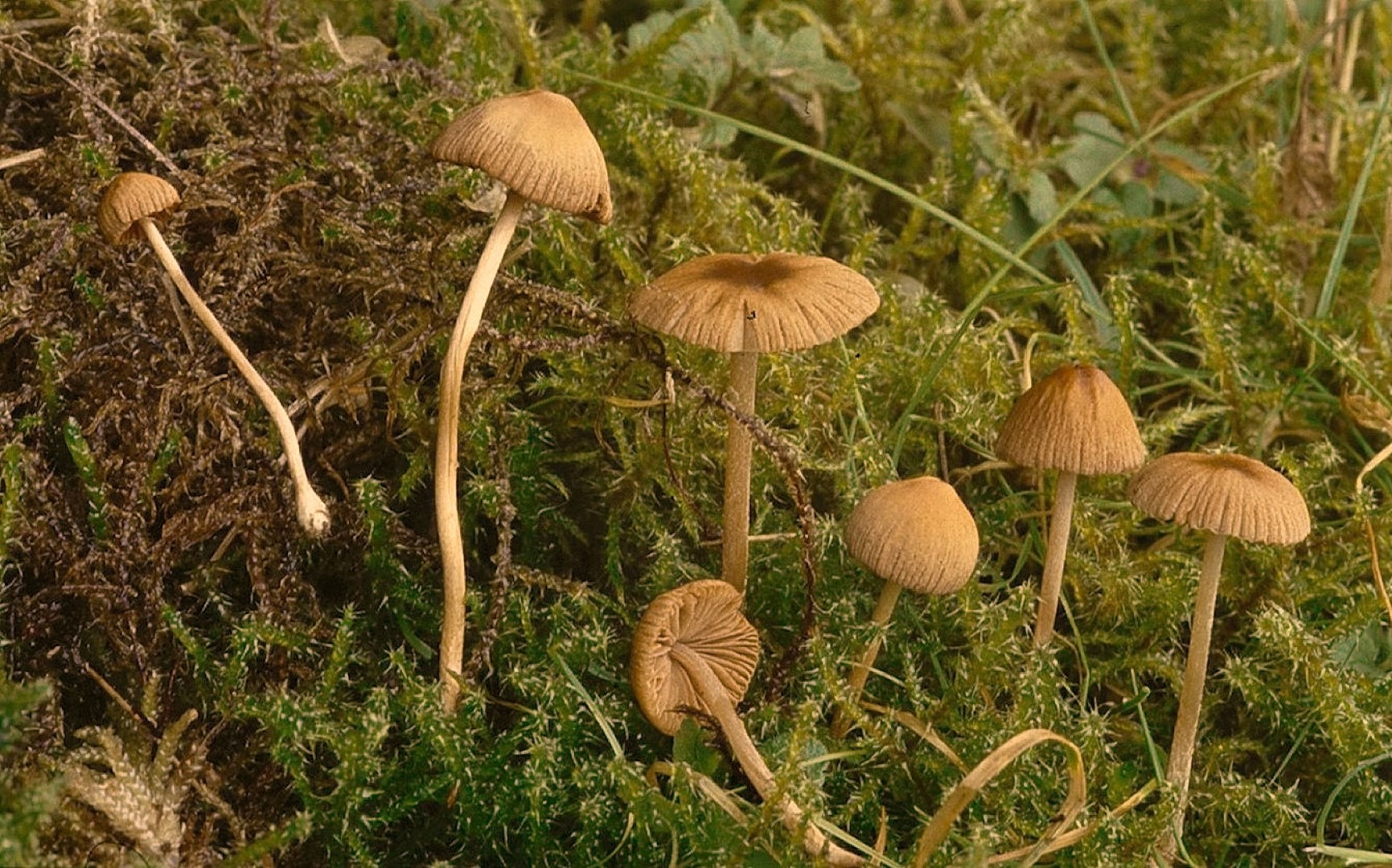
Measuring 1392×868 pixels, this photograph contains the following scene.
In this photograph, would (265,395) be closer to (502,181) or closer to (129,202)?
(129,202)

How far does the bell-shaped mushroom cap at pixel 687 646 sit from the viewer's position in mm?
1578

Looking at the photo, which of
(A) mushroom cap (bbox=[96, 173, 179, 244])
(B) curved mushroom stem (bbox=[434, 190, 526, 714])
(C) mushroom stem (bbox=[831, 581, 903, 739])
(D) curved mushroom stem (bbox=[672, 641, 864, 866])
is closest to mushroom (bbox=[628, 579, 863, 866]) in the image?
(D) curved mushroom stem (bbox=[672, 641, 864, 866])

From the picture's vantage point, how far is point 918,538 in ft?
5.25

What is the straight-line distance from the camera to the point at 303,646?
1.69 meters

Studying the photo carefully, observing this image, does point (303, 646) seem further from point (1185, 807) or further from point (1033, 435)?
point (1185, 807)

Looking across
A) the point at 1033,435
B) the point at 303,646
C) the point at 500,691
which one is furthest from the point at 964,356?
the point at 303,646

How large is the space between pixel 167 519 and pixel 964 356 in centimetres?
133

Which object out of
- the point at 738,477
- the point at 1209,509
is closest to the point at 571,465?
the point at 738,477

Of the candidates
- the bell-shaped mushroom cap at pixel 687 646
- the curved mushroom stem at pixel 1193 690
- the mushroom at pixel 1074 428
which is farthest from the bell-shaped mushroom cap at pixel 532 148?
the curved mushroom stem at pixel 1193 690

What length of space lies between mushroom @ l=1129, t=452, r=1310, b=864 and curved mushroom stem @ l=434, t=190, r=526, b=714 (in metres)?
0.92

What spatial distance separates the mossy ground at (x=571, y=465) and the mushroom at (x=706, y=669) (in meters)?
0.05

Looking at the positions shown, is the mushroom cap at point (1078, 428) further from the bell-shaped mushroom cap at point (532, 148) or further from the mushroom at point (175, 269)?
the mushroom at point (175, 269)

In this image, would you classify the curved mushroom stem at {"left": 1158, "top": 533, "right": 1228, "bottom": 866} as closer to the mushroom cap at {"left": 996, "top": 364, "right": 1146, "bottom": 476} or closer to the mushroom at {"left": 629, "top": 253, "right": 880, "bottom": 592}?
the mushroom cap at {"left": 996, "top": 364, "right": 1146, "bottom": 476}

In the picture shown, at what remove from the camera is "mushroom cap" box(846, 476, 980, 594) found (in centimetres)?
160
